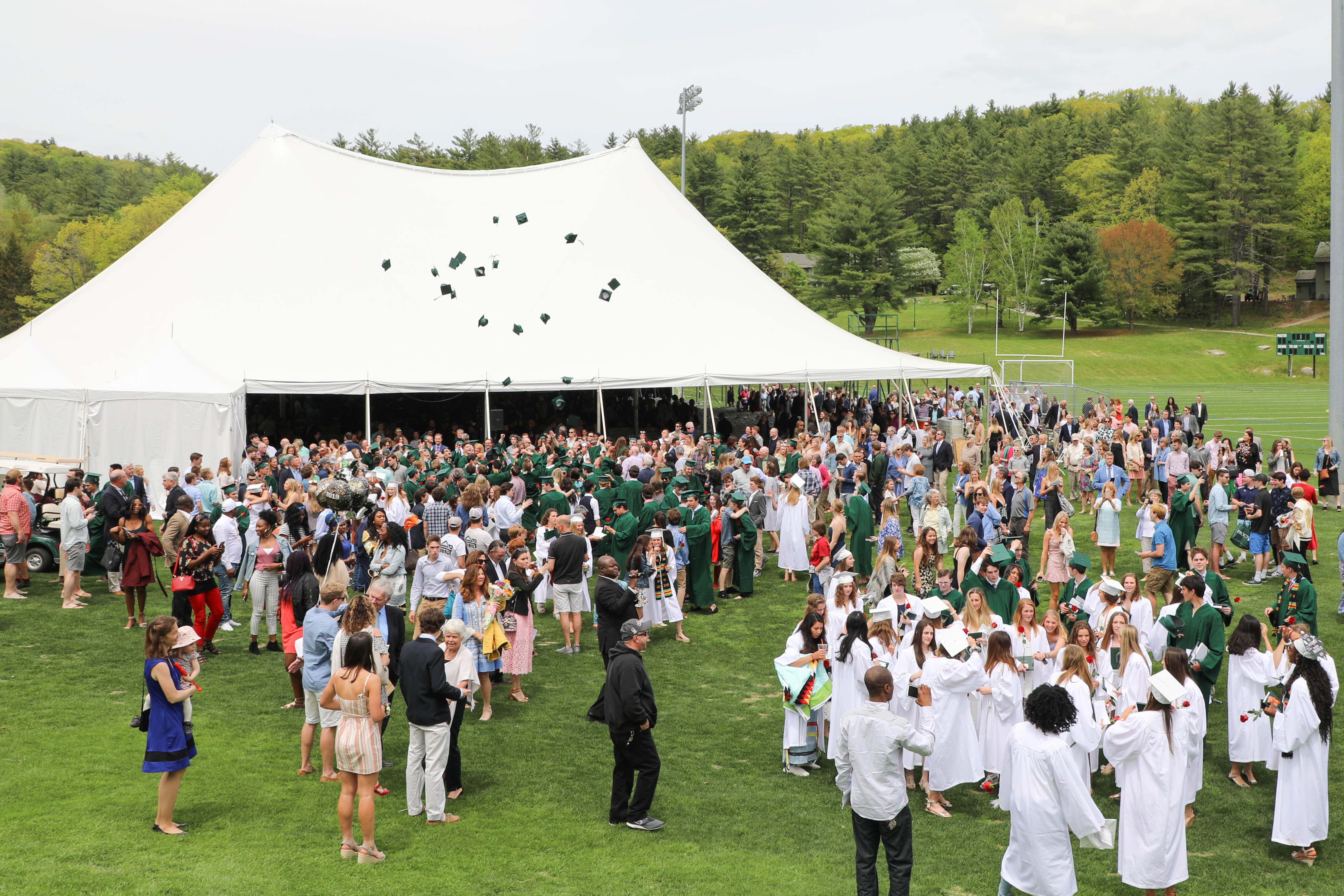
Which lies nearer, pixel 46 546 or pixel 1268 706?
pixel 1268 706

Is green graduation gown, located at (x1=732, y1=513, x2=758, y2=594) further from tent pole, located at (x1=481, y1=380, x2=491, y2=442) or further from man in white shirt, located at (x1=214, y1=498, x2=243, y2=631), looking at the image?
tent pole, located at (x1=481, y1=380, x2=491, y2=442)

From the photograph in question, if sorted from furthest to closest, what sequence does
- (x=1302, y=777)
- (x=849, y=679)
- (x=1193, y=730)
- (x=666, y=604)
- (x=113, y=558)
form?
(x=113, y=558), (x=666, y=604), (x=849, y=679), (x=1302, y=777), (x=1193, y=730)

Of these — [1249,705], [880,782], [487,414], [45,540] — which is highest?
[487,414]

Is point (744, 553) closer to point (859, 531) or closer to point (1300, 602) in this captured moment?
point (859, 531)

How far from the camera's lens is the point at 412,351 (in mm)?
22516

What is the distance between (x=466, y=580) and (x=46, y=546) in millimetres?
8683

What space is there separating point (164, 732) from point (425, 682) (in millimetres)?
1584

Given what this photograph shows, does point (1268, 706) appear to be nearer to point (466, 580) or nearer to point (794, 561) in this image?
point (466, 580)

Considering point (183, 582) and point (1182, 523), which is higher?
point (1182, 523)

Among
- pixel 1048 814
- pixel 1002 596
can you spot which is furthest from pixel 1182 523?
pixel 1048 814

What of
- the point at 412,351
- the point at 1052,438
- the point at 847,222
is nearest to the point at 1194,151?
the point at 847,222

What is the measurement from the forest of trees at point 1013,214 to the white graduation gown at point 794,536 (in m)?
48.1

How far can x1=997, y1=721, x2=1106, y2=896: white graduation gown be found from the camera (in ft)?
18.9

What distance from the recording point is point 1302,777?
6.81 m
